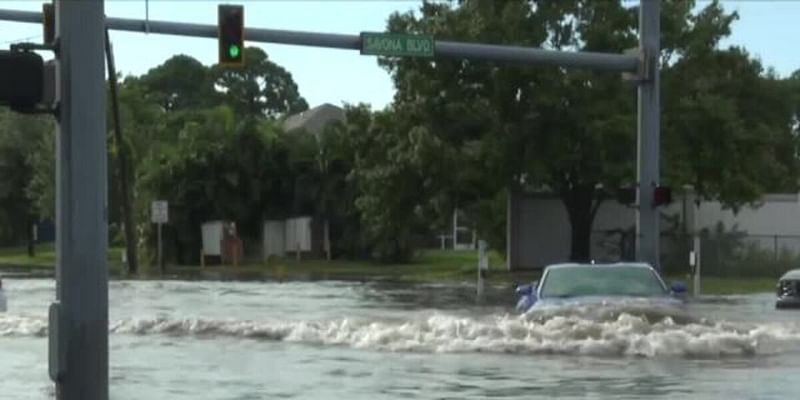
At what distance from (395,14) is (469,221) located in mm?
8876

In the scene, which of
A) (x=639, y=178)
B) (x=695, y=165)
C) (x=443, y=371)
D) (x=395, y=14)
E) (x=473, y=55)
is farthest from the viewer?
(x=395, y=14)

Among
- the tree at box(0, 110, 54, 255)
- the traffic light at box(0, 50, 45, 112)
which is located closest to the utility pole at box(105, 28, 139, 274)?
the tree at box(0, 110, 54, 255)

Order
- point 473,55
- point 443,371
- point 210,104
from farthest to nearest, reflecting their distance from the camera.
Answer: point 210,104
point 473,55
point 443,371

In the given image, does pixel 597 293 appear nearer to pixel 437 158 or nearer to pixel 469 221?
pixel 437 158

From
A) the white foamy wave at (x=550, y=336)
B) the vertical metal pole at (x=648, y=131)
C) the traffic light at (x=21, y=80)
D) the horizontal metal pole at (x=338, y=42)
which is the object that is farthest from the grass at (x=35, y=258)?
the traffic light at (x=21, y=80)

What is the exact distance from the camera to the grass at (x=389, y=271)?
169 feet

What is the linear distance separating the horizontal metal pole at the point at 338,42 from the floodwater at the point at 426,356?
4692 millimetres

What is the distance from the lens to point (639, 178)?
99.9 feet

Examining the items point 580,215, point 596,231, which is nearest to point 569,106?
point 580,215

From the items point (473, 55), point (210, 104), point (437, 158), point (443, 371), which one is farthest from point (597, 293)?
point (210, 104)

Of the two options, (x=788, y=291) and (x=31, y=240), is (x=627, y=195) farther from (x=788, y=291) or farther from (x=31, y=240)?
(x=31, y=240)

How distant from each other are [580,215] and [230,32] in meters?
31.0

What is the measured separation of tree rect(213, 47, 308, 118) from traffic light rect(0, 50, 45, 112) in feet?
450

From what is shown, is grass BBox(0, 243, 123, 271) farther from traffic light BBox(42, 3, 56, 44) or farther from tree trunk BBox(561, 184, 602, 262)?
traffic light BBox(42, 3, 56, 44)
